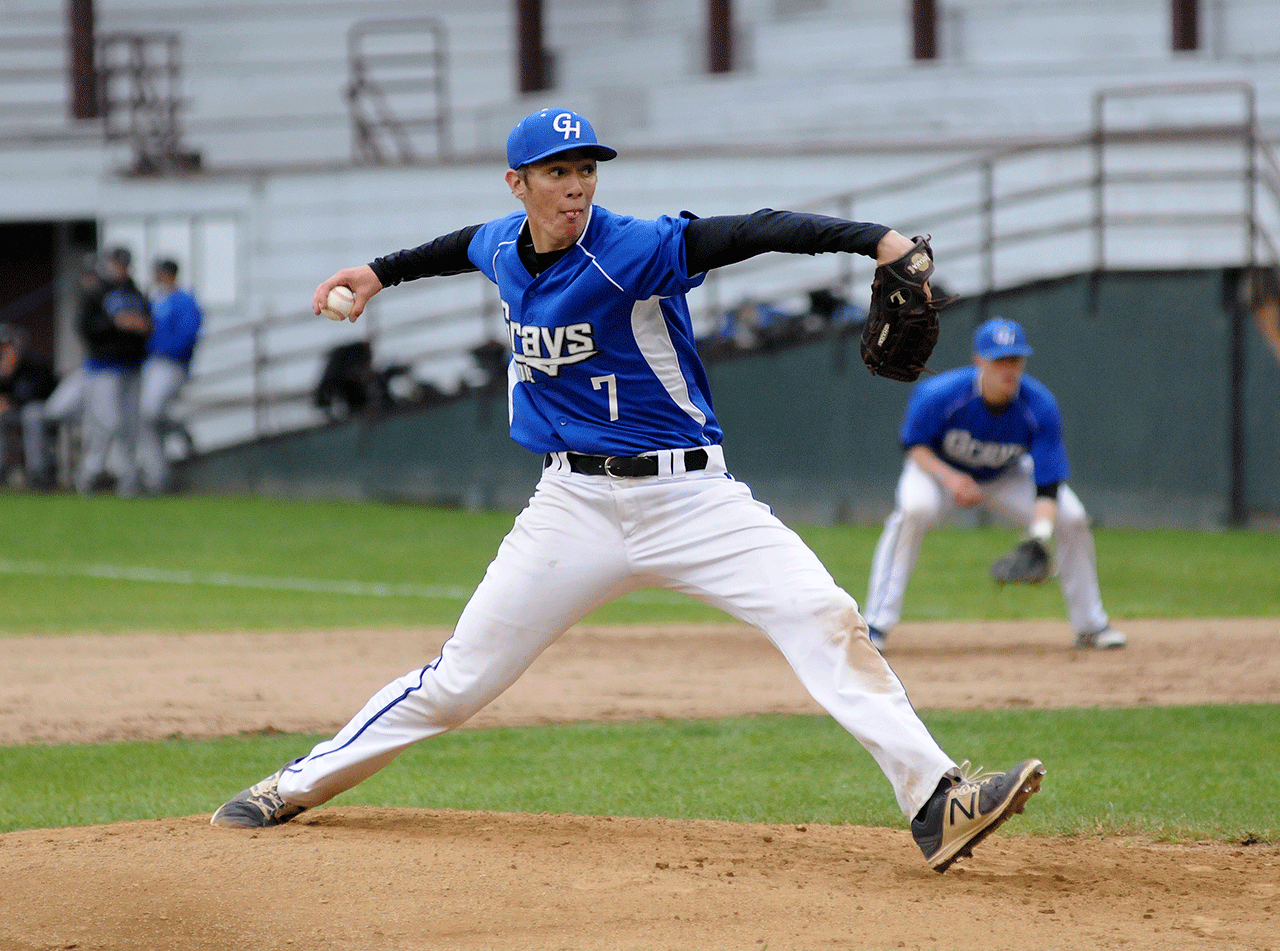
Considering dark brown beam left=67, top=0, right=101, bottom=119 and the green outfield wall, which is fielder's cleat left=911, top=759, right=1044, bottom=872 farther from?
dark brown beam left=67, top=0, right=101, bottom=119

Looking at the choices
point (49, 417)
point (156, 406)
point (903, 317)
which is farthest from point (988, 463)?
point (49, 417)

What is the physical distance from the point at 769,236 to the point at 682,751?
280 cm

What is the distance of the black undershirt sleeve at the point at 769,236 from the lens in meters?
4.19

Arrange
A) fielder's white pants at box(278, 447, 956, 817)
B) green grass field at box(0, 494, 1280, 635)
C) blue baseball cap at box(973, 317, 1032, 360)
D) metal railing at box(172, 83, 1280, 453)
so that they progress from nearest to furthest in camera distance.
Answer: fielder's white pants at box(278, 447, 956, 817) → blue baseball cap at box(973, 317, 1032, 360) → green grass field at box(0, 494, 1280, 635) → metal railing at box(172, 83, 1280, 453)

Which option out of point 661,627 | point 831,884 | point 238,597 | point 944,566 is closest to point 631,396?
point 831,884

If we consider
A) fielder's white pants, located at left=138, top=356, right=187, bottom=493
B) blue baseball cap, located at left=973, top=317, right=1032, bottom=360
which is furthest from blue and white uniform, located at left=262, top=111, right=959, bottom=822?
fielder's white pants, located at left=138, top=356, right=187, bottom=493

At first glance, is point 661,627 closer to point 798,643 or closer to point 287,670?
point 287,670

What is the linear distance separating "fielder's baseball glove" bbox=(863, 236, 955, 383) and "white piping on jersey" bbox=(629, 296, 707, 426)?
0.55 meters

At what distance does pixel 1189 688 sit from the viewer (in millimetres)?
7676

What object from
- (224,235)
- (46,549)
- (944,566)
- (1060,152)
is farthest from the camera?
(224,235)

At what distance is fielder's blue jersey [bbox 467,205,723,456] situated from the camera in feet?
14.8

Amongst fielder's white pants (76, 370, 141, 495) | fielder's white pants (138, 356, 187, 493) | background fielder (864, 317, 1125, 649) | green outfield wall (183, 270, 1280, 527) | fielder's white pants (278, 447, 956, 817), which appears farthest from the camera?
fielder's white pants (76, 370, 141, 495)

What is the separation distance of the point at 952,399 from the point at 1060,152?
8.94 m

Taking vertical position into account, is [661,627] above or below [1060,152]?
below
